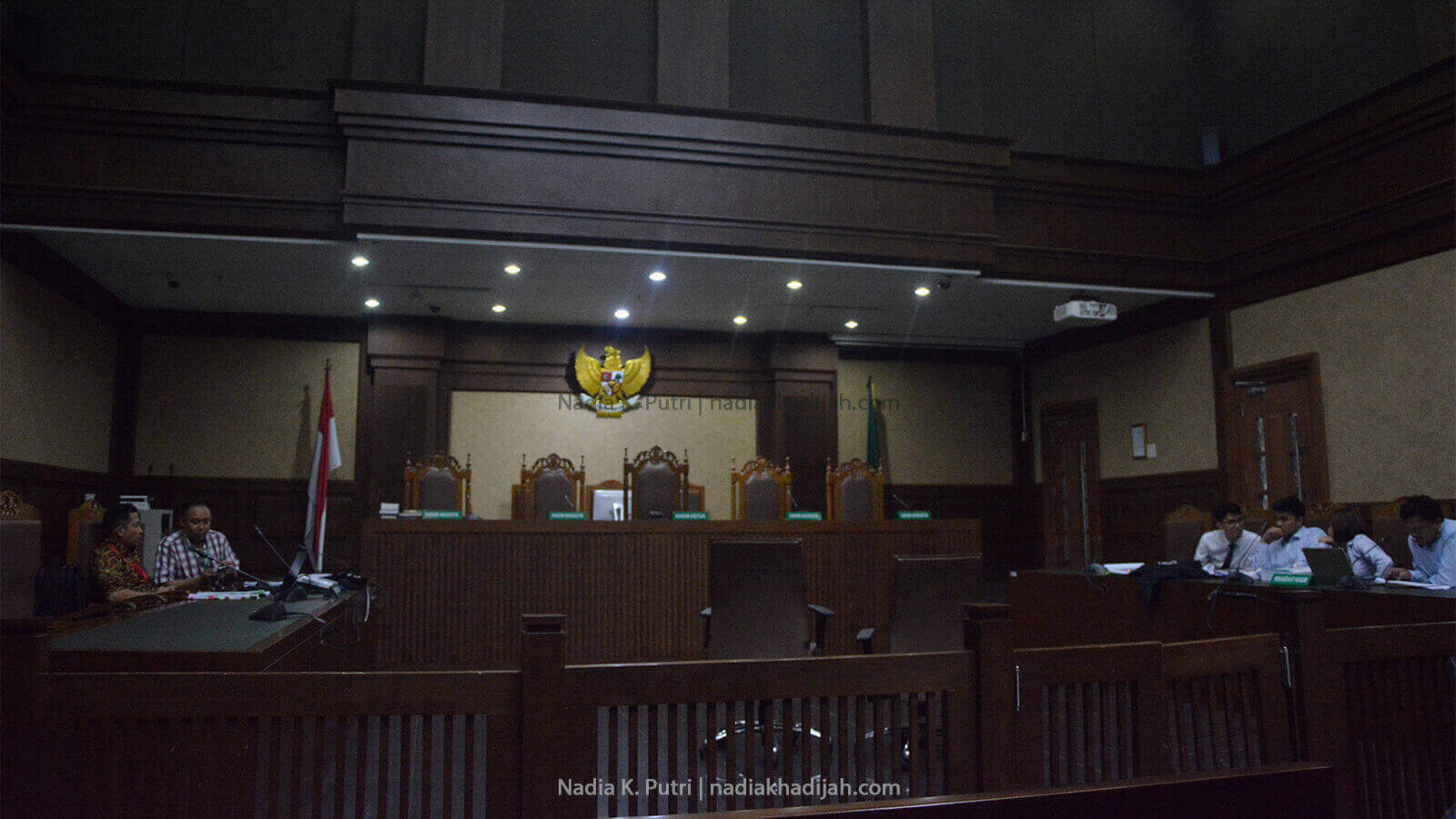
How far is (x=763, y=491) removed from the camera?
685cm

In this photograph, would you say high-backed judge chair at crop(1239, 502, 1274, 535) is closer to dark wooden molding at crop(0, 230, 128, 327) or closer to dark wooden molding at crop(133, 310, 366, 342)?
dark wooden molding at crop(133, 310, 366, 342)

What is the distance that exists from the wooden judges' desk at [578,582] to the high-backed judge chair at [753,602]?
1.69 m

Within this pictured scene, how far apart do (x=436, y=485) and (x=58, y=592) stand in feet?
10.8

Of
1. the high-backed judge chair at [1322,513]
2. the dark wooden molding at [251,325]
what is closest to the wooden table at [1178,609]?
the high-backed judge chair at [1322,513]

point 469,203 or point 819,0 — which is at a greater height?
point 819,0

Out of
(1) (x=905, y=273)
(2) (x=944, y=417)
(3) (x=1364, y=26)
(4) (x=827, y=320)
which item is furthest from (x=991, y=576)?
(3) (x=1364, y=26)

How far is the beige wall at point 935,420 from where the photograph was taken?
10258 mm

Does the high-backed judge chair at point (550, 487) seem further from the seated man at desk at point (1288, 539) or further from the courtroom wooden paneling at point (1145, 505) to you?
the courtroom wooden paneling at point (1145, 505)

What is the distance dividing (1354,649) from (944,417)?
27.2 ft

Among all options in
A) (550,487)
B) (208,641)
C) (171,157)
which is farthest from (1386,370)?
(171,157)

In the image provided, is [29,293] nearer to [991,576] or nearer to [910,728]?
[910,728]

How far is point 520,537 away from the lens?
5449 mm

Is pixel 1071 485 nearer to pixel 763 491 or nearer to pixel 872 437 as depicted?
pixel 872 437

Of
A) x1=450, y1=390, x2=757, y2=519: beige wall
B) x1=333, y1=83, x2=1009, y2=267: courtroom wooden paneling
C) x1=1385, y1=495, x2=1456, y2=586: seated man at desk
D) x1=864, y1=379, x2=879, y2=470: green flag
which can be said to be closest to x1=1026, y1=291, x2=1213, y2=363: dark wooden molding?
x1=864, y1=379, x2=879, y2=470: green flag
